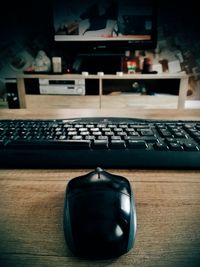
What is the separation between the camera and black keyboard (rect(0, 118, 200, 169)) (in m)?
0.39

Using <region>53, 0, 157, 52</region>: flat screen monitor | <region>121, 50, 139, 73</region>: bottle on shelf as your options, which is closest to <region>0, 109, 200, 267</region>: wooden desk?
<region>53, 0, 157, 52</region>: flat screen monitor

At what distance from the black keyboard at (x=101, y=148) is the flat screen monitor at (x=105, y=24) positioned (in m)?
2.21

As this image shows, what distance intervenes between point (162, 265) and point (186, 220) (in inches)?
2.8

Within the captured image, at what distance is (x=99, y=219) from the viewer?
22 centimetres

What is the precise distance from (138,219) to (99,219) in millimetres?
63

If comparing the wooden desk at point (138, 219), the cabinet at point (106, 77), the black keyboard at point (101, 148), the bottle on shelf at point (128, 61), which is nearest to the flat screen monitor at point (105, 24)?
the bottle on shelf at point (128, 61)

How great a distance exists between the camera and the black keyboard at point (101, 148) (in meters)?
0.39

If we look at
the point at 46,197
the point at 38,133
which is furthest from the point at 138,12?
the point at 46,197

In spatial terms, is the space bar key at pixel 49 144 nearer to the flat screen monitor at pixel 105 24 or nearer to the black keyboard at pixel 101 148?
the black keyboard at pixel 101 148

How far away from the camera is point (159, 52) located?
8.81 ft

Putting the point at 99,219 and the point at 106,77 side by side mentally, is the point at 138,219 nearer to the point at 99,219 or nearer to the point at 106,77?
the point at 99,219

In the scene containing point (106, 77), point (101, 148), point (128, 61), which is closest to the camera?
point (101, 148)

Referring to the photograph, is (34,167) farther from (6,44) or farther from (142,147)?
(6,44)

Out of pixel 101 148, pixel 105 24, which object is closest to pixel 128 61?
pixel 105 24
